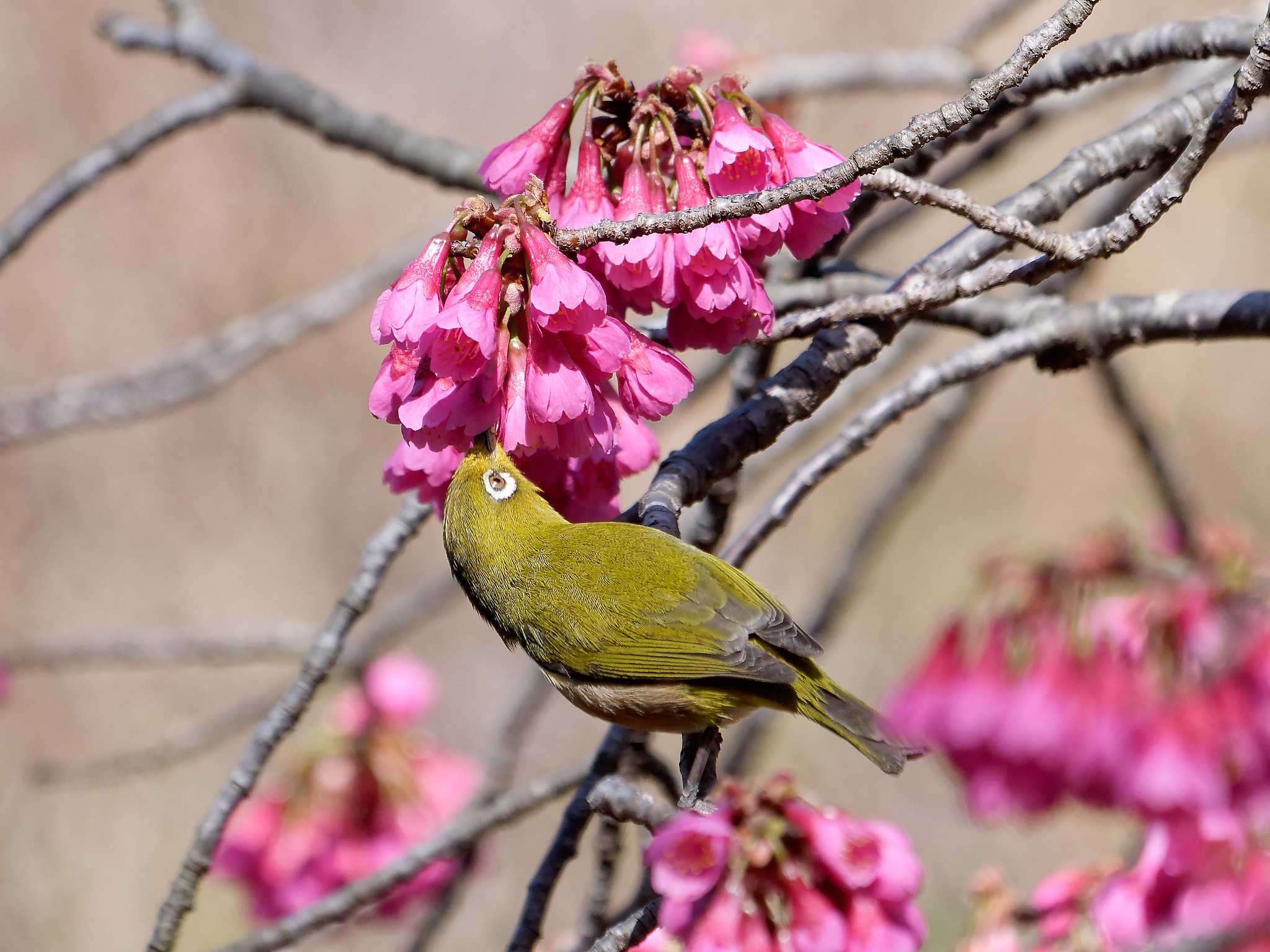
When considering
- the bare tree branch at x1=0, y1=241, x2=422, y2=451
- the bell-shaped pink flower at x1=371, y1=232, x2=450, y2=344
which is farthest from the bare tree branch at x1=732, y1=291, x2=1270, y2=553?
the bare tree branch at x1=0, y1=241, x2=422, y2=451

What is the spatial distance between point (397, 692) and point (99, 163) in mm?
1706

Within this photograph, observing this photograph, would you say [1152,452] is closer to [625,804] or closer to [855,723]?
[855,723]

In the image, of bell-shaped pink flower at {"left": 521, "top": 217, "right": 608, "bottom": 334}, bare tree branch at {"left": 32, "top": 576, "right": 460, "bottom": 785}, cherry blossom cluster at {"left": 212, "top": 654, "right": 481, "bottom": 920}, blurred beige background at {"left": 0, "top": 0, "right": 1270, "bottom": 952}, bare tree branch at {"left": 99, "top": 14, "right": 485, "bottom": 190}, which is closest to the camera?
bell-shaped pink flower at {"left": 521, "top": 217, "right": 608, "bottom": 334}

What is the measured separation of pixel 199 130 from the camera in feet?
30.4

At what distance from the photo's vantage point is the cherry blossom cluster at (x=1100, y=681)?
282 centimetres

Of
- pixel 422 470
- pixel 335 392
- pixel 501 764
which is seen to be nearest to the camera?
pixel 422 470

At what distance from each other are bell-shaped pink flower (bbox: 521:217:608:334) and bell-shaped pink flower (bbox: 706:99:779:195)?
26 cm

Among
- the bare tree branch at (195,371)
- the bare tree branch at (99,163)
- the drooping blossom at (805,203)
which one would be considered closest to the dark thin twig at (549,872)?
the drooping blossom at (805,203)

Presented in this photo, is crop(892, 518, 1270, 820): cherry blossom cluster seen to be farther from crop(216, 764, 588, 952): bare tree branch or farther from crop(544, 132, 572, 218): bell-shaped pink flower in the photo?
crop(544, 132, 572, 218): bell-shaped pink flower

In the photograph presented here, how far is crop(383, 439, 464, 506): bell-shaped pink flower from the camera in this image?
182cm

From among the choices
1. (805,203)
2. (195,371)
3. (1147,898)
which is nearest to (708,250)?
Result: (805,203)

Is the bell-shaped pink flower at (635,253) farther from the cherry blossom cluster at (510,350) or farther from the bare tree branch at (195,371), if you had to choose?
the bare tree branch at (195,371)

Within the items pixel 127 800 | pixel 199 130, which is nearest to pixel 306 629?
pixel 127 800

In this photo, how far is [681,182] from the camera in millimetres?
1696
